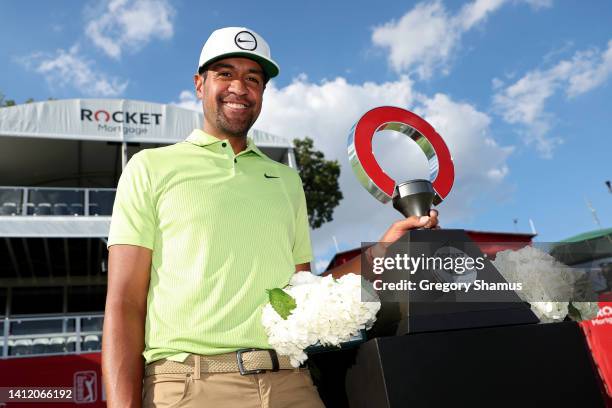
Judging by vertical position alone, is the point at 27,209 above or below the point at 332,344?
above

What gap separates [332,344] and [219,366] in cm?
36

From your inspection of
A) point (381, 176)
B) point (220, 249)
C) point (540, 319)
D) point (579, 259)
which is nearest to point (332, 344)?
point (220, 249)

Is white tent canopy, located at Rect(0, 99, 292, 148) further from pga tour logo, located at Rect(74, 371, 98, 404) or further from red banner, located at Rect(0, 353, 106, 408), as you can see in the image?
pga tour logo, located at Rect(74, 371, 98, 404)

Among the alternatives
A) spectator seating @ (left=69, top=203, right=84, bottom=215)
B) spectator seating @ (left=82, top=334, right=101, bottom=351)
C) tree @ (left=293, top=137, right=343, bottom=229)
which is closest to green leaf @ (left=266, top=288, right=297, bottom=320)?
spectator seating @ (left=82, top=334, right=101, bottom=351)

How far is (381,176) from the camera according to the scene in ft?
8.11

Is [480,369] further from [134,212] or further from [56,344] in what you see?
[56,344]

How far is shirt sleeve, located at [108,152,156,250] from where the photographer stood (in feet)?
5.92

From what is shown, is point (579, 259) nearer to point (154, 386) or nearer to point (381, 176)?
point (381, 176)

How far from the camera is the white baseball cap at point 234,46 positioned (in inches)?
82.0

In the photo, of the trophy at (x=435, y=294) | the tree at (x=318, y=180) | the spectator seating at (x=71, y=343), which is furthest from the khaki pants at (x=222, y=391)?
the tree at (x=318, y=180)

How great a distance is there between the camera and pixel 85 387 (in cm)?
795

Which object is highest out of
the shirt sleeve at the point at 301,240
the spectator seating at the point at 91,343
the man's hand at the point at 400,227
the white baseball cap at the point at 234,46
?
the spectator seating at the point at 91,343

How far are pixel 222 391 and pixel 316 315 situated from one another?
37 cm

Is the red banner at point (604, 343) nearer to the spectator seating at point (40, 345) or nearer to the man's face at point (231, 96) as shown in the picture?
the man's face at point (231, 96)
